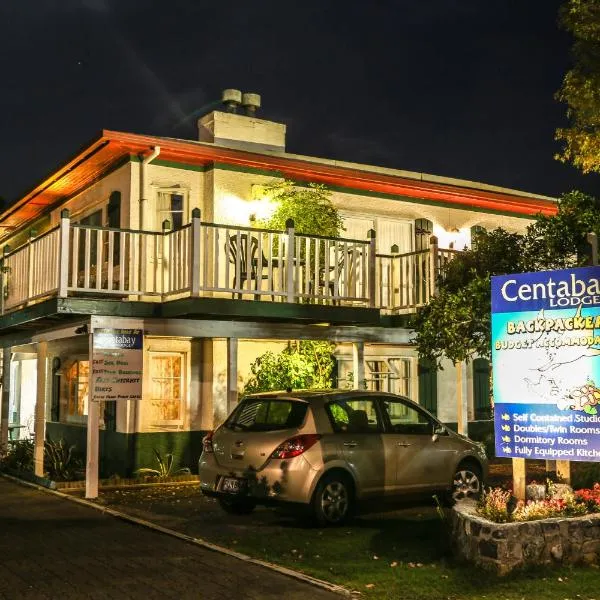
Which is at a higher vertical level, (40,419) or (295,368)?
(295,368)

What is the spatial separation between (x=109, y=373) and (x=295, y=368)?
3436 mm

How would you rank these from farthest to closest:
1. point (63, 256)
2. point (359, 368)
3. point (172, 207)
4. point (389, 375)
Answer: point (389, 375)
point (172, 207)
point (359, 368)
point (63, 256)

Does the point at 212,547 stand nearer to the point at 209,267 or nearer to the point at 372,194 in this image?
the point at 209,267

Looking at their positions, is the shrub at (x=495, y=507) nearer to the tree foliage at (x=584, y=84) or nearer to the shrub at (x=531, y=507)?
the shrub at (x=531, y=507)

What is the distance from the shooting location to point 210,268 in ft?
48.6

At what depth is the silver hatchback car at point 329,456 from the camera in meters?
9.98

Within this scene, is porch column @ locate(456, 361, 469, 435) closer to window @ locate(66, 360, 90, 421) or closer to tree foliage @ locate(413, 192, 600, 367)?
tree foliage @ locate(413, 192, 600, 367)

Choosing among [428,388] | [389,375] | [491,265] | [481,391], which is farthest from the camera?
[481,391]

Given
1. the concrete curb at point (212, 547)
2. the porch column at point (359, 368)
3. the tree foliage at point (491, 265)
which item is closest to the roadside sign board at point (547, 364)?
the tree foliage at point (491, 265)

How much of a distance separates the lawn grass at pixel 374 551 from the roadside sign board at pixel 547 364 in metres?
1.16

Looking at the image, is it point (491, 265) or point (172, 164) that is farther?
point (172, 164)

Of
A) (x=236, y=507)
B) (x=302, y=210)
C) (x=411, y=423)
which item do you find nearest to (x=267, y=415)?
(x=236, y=507)

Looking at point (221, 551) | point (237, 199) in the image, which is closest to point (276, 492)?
point (221, 551)

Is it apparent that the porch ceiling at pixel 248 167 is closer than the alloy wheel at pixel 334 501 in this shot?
No
